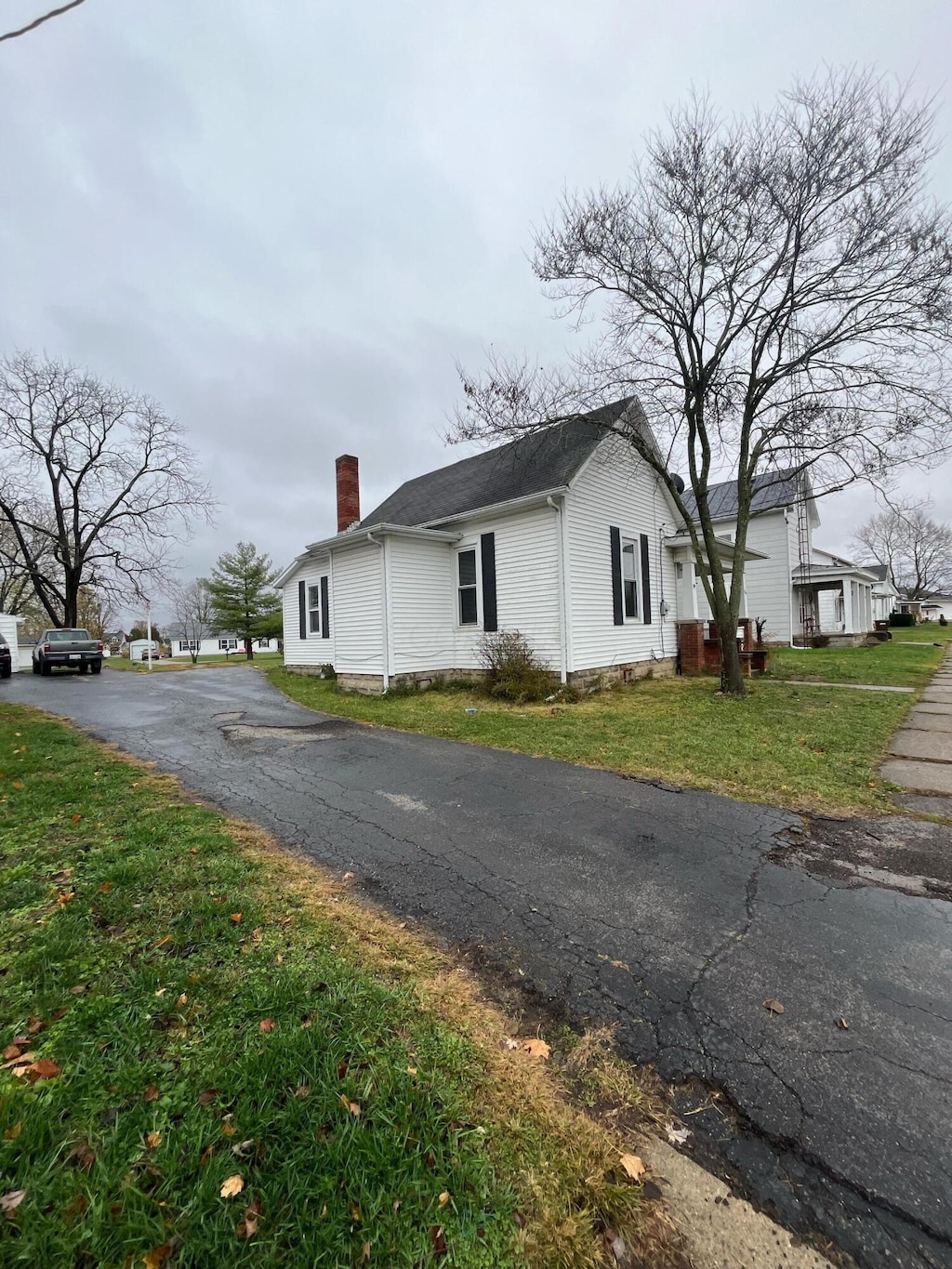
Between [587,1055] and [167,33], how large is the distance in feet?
28.4

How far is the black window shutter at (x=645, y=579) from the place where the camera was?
13.6 meters

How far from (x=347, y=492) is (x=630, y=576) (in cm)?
1041

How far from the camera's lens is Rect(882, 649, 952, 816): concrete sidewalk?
4.70m

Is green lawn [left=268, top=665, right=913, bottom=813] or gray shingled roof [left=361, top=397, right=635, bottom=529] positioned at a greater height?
gray shingled roof [left=361, top=397, right=635, bottom=529]

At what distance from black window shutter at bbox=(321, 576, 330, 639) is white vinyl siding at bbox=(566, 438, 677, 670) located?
7247 mm

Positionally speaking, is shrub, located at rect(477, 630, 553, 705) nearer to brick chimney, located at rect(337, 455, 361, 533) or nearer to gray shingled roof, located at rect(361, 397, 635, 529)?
gray shingled roof, located at rect(361, 397, 635, 529)

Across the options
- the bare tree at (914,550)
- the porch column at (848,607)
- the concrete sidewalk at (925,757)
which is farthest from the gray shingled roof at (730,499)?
the bare tree at (914,550)

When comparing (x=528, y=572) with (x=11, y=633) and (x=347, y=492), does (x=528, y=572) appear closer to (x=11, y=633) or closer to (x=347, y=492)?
(x=347, y=492)

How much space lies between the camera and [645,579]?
45.0 feet

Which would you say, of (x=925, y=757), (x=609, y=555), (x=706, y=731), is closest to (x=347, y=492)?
(x=609, y=555)

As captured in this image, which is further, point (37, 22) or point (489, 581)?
point (489, 581)

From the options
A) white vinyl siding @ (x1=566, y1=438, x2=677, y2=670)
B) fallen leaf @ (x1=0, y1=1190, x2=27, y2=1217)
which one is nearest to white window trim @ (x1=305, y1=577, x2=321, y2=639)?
white vinyl siding @ (x1=566, y1=438, x2=677, y2=670)

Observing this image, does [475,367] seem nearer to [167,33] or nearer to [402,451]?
[167,33]

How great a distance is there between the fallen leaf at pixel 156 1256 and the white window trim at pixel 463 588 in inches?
447
